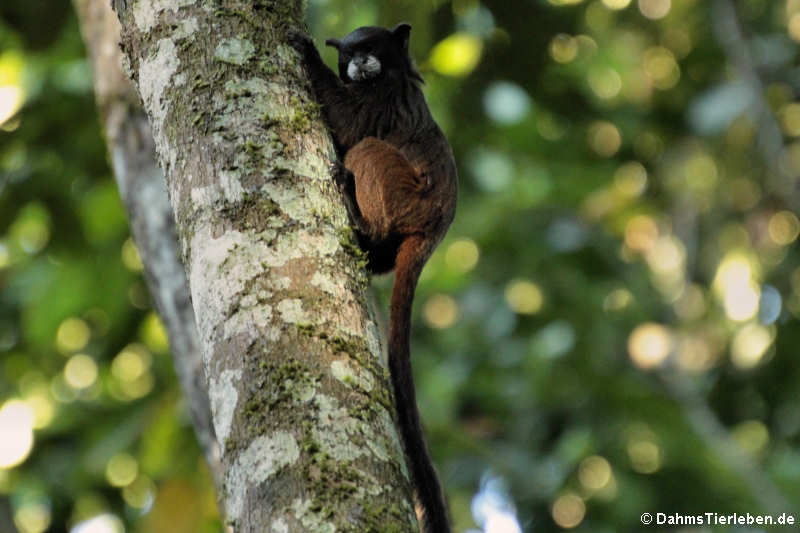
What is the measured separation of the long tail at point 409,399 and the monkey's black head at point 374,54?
979mm

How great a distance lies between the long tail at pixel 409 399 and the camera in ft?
8.55

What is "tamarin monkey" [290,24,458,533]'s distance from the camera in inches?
123

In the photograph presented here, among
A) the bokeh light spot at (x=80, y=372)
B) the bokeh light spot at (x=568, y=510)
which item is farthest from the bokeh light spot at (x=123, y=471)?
the bokeh light spot at (x=568, y=510)

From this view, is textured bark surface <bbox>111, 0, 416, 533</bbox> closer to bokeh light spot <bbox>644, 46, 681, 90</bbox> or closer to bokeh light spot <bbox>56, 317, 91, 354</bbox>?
bokeh light spot <bbox>56, 317, 91, 354</bbox>

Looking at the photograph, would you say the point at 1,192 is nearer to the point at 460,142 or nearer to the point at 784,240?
the point at 460,142

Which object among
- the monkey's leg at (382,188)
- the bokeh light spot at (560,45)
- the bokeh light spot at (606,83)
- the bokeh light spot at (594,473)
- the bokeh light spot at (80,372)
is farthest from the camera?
the bokeh light spot at (80,372)

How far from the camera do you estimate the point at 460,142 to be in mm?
4898

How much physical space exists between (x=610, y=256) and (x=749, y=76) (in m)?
1.70

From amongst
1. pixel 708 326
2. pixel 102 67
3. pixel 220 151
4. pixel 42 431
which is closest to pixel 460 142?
pixel 102 67

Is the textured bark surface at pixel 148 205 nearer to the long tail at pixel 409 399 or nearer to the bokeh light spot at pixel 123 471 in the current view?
the long tail at pixel 409 399

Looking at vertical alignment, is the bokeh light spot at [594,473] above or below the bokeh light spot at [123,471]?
below

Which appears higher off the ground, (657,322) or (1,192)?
(1,192)

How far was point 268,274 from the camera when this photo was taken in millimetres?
2000

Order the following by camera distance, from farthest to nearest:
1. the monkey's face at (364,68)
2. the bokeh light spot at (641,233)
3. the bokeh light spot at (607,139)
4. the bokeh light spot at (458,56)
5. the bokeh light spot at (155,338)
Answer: the bokeh light spot at (641,233)
the bokeh light spot at (607,139)
the bokeh light spot at (155,338)
the bokeh light spot at (458,56)
the monkey's face at (364,68)
